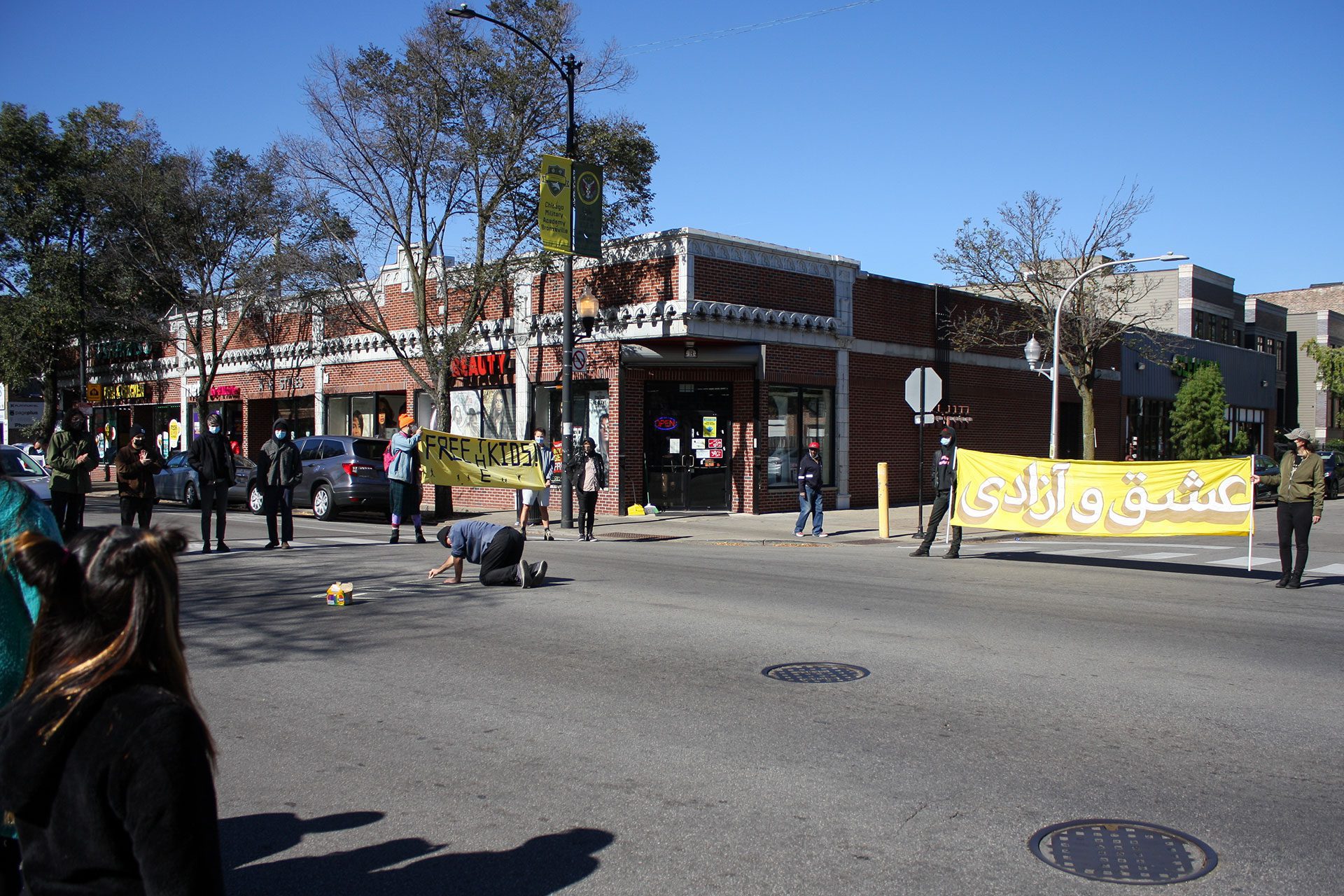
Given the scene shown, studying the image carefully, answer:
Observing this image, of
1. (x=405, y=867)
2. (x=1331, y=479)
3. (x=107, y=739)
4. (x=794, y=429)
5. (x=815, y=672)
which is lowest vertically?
(x=405, y=867)

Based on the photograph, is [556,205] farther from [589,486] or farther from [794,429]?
[794,429]

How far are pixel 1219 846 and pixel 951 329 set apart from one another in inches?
1014

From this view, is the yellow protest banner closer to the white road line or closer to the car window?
the car window

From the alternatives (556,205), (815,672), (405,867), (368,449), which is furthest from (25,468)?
(405,867)

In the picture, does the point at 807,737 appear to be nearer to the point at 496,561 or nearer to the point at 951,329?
the point at 496,561

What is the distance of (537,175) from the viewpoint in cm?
2219

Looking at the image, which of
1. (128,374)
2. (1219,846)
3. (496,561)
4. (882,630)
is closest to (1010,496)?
(882,630)

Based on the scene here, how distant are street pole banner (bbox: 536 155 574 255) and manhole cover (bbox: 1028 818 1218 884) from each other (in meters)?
15.6

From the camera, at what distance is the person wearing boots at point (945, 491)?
15289mm

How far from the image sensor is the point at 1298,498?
12.4m

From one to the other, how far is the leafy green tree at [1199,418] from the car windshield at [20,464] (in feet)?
125

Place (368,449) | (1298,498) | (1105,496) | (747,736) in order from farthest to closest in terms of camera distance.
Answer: (368,449) → (1105,496) → (1298,498) → (747,736)

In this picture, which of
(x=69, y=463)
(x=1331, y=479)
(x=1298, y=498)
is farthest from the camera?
(x=1331, y=479)

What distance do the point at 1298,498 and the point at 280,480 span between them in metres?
13.4
